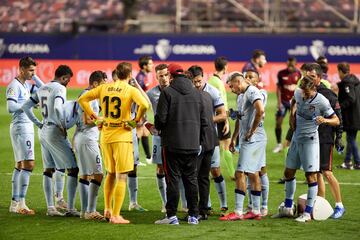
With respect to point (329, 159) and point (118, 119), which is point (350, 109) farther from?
point (118, 119)

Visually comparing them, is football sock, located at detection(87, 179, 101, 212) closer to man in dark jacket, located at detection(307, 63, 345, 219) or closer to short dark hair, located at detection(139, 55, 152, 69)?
man in dark jacket, located at detection(307, 63, 345, 219)

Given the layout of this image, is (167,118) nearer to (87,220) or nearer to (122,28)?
(87,220)

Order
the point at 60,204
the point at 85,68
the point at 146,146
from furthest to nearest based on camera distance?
the point at 85,68 < the point at 146,146 < the point at 60,204

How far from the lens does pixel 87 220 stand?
1185 centimetres

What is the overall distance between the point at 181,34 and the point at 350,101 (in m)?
16.4

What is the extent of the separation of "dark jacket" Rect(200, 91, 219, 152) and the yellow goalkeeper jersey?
836 millimetres

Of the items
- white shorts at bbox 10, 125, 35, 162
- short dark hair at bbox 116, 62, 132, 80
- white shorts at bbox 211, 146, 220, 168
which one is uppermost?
short dark hair at bbox 116, 62, 132, 80

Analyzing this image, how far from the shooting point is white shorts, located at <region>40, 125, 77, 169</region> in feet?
39.6

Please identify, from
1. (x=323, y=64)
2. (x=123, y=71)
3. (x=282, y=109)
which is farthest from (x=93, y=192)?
(x=282, y=109)

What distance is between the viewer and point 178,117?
11320 mm

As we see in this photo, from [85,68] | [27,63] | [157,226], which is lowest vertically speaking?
[157,226]

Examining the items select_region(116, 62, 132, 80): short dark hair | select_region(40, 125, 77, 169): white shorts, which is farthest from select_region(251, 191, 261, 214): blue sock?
select_region(40, 125, 77, 169): white shorts

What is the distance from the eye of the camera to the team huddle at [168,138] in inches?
448

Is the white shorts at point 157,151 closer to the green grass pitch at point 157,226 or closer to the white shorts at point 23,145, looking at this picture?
the green grass pitch at point 157,226
